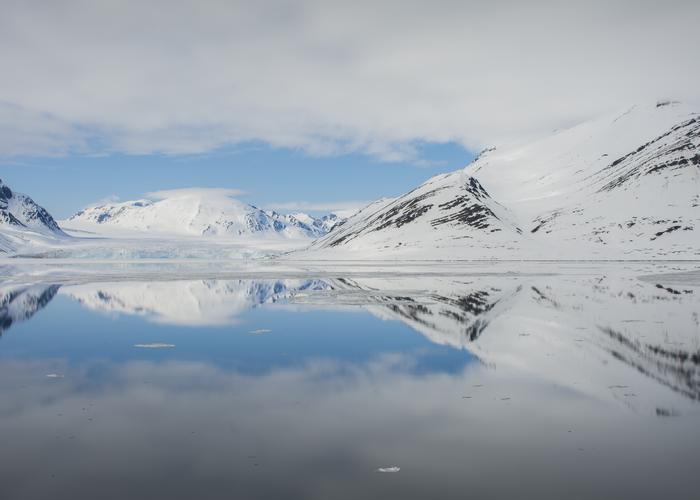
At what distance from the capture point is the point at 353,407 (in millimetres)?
14266

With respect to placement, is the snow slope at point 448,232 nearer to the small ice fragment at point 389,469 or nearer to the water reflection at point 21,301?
the water reflection at point 21,301

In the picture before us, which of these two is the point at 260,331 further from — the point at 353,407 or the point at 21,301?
the point at 21,301

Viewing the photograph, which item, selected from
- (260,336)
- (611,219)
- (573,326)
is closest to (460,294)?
(573,326)

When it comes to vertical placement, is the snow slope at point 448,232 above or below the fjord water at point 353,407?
above

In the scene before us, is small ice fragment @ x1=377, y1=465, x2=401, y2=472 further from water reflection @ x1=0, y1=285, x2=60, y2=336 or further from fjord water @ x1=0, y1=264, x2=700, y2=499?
water reflection @ x1=0, y1=285, x2=60, y2=336

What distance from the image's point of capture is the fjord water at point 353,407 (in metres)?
9.98

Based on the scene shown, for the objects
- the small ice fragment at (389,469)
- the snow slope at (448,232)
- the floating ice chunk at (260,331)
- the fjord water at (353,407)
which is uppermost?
the snow slope at (448,232)

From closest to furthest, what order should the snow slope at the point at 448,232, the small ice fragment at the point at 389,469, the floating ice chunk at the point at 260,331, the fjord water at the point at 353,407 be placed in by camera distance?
the fjord water at the point at 353,407, the small ice fragment at the point at 389,469, the floating ice chunk at the point at 260,331, the snow slope at the point at 448,232

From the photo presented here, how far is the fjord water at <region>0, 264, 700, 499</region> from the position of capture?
32.8ft

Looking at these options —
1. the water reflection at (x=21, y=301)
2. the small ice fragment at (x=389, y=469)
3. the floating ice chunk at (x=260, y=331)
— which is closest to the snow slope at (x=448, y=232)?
the water reflection at (x=21, y=301)

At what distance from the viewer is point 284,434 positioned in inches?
484

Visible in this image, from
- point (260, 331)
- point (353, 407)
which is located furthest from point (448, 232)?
point (353, 407)

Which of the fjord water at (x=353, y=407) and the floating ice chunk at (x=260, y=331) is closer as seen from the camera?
the fjord water at (x=353, y=407)

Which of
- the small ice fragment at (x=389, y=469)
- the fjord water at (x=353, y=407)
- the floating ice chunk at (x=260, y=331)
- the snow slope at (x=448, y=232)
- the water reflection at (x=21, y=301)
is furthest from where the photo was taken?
the snow slope at (x=448, y=232)
